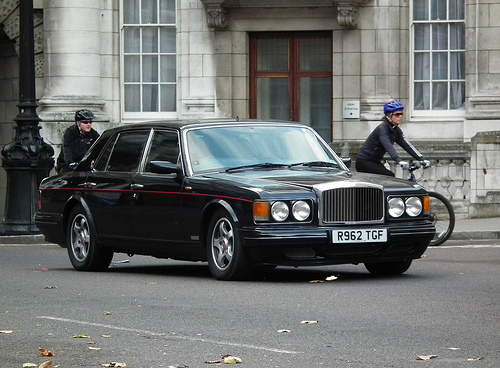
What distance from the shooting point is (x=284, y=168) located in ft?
46.6

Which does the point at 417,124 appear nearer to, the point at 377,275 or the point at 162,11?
the point at 162,11

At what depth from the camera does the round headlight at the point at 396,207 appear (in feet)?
44.3

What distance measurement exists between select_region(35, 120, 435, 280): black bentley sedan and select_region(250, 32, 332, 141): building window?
37.1 feet

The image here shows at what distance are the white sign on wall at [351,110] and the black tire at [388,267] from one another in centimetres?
1229

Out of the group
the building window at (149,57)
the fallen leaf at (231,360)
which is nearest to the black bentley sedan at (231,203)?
the fallen leaf at (231,360)

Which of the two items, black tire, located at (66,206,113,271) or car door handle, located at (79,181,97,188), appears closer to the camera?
black tire, located at (66,206,113,271)

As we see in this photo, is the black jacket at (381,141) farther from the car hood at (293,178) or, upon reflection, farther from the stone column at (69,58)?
the stone column at (69,58)

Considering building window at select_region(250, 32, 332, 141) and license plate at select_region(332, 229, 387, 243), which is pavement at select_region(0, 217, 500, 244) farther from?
license plate at select_region(332, 229, 387, 243)

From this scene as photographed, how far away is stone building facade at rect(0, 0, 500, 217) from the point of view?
86.4ft

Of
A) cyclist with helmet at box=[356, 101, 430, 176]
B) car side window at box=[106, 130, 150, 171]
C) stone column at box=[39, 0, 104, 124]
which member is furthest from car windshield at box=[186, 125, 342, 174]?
stone column at box=[39, 0, 104, 124]

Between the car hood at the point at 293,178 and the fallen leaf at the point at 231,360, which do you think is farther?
the car hood at the point at 293,178

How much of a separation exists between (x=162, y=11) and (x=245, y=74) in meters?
1.93

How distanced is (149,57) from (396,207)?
48.5 feet

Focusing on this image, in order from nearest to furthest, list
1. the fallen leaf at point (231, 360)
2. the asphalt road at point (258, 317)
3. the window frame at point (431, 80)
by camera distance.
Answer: the fallen leaf at point (231, 360)
the asphalt road at point (258, 317)
the window frame at point (431, 80)
